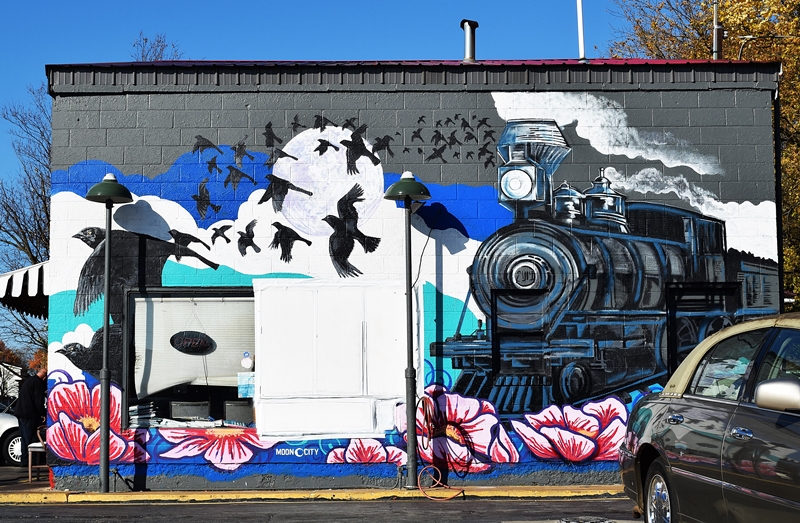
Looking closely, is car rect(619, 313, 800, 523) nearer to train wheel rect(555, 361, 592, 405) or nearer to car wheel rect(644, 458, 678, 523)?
car wheel rect(644, 458, 678, 523)

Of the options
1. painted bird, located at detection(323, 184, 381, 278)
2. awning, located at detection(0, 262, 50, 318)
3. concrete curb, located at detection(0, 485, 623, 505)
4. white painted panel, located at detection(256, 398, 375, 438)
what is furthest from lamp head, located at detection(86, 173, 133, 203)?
concrete curb, located at detection(0, 485, 623, 505)

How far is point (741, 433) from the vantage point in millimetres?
5125

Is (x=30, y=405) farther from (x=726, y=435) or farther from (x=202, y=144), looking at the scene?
(x=726, y=435)

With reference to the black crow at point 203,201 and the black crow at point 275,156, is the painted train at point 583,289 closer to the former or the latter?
the black crow at point 275,156

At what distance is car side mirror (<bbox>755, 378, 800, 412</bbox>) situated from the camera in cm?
453

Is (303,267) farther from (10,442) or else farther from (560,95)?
(10,442)

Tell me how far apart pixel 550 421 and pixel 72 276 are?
6059 mm

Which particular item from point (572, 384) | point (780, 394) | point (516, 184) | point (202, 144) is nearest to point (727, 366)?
point (780, 394)

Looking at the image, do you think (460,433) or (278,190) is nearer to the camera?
(460,433)

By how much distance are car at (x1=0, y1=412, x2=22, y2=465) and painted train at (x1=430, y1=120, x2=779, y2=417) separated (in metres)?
8.45

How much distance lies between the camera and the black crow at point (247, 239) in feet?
36.0

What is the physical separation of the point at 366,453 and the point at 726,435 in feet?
20.0

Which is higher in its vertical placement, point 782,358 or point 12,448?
point 782,358

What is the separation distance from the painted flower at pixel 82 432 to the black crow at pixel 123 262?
3.53ft
